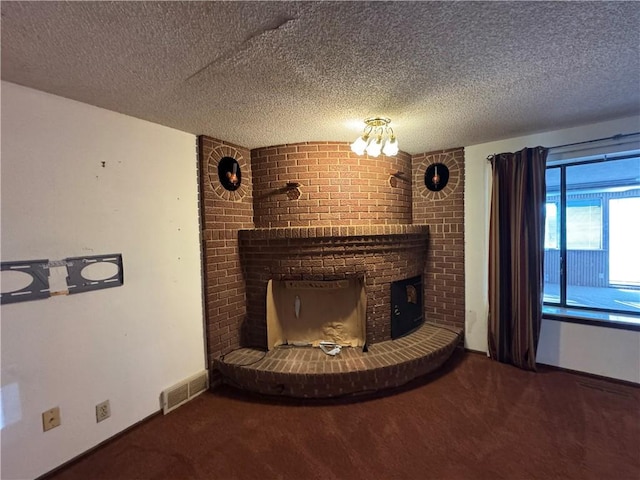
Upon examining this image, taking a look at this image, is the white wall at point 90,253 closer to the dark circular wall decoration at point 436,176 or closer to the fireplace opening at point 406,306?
the fireplace opening at point 406,306

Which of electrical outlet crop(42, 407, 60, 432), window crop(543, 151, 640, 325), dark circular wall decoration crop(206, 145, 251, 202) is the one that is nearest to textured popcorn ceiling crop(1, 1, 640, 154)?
dark circular wall decoration crop(206, 145, 251, 202)

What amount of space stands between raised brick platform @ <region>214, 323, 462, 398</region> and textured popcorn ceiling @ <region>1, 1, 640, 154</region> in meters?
1.90

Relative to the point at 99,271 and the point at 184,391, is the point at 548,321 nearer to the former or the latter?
the point at 184,391

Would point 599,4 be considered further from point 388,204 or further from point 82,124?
point 82,124

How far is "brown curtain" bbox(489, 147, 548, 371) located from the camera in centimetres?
254

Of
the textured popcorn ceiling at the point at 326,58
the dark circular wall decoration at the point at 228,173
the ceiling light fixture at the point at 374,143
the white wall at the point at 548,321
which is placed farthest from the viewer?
the dark circular wall decoration at the point at 228,173

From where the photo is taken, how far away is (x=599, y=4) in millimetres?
1067

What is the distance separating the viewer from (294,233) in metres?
2.49

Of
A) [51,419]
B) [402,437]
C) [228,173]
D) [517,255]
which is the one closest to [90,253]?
[51,419]

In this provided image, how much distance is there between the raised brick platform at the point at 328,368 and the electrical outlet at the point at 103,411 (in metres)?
0.77

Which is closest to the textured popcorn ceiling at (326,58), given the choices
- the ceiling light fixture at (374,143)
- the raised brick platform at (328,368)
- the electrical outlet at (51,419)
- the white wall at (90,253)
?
the ceiling light fixture at (374,143)

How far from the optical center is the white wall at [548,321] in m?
2.33

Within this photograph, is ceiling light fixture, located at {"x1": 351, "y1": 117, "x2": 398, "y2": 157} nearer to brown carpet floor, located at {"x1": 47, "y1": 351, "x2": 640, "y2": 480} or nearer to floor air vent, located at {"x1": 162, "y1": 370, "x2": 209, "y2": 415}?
brown carpet floor, located at {"x1": 47, "y1": 351, "x2": 640, "y2": 480}

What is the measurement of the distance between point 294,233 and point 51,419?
1884 millimetres
